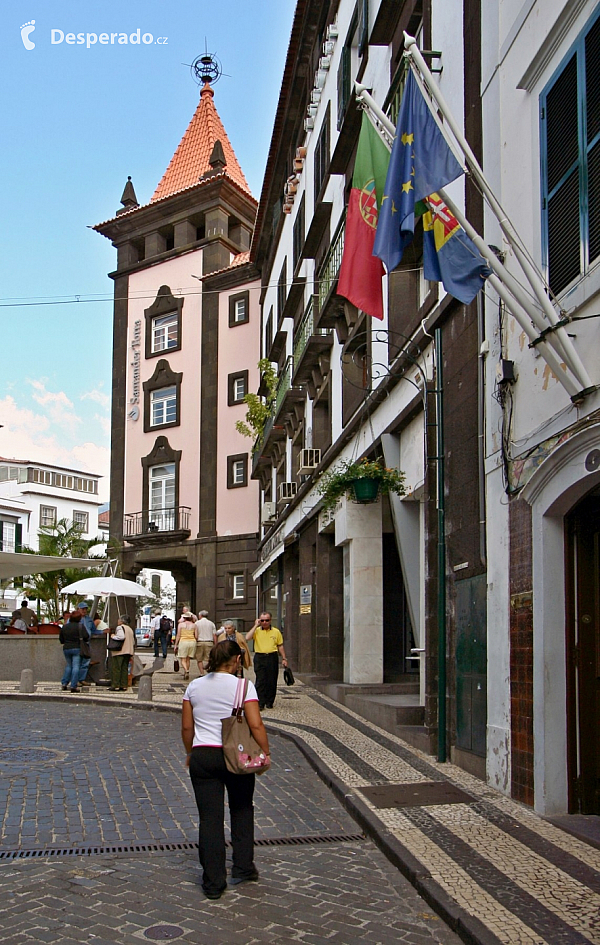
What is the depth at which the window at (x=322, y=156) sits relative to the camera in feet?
78.4

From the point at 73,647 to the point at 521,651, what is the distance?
13.9 m

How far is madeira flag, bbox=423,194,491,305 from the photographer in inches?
Answer: 326

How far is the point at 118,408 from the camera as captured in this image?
4575cm

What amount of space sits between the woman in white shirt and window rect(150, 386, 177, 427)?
123 ft

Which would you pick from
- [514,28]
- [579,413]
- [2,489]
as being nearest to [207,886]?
[579,413]

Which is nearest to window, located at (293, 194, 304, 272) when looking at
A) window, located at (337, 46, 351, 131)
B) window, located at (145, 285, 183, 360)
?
window, located at (337, 46, 351, 131)

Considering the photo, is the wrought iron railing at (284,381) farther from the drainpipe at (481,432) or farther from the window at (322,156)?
the drainpipe at (481,432)

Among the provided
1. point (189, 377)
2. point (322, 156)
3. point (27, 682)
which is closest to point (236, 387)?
point (189, 377)

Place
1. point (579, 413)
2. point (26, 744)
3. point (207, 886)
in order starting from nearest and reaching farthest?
point (207, 886) < point (579, 413) < point (26, 744)

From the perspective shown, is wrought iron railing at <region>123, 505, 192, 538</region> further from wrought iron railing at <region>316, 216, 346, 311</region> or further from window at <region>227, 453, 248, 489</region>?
wrought iron railing at <region>316, 216, 346, 311</region>

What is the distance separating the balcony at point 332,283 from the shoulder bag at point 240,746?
13334mm

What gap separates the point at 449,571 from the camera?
11.5 metres

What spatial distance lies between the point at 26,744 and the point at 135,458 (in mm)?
32893

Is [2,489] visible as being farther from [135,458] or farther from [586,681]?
[586,681]
